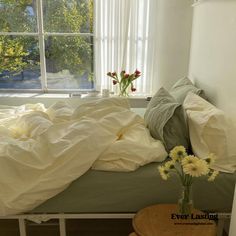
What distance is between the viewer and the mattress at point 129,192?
1.46 metres

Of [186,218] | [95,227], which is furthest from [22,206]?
[186,218]

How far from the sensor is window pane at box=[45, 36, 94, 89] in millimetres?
3329

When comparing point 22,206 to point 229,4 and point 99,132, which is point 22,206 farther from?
point 229,4

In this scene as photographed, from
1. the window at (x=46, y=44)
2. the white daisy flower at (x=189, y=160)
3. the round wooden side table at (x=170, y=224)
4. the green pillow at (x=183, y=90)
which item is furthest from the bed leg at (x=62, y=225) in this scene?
the window at (x=46, y=44)

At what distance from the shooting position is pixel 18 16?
3236 mm

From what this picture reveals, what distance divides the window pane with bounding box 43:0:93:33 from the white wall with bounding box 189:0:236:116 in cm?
130

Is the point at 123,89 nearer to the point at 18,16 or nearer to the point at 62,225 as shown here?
the point at 18,16

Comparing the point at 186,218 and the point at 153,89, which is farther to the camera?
the point at 153,89

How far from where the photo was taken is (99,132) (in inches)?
61.7

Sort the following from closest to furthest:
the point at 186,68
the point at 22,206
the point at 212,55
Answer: the point at 22,206
the point at 212,55
the point at 186,68

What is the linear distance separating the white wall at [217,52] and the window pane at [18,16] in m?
1.86

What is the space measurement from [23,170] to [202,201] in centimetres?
95

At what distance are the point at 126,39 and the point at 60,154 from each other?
2042 millimetres

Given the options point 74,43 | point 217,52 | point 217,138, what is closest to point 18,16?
point 74,43
